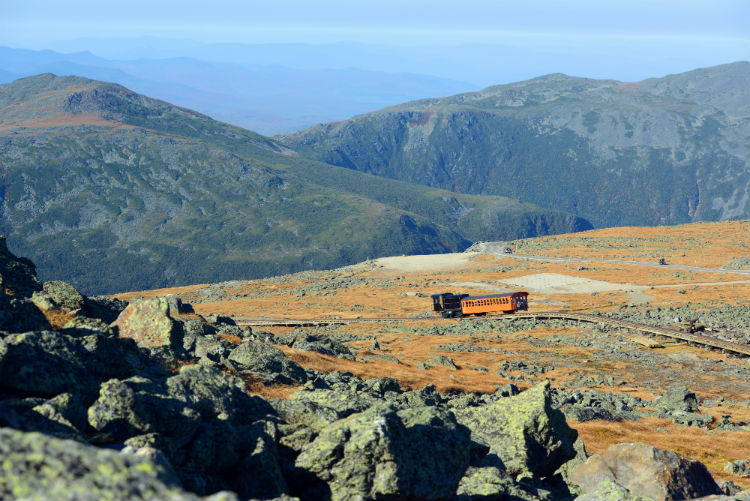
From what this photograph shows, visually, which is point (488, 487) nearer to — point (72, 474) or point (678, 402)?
point (72, 474)

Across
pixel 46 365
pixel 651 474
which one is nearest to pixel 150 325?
pixel 46 365

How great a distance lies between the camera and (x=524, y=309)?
3856 inches

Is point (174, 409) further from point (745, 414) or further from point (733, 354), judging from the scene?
point (733, 354)

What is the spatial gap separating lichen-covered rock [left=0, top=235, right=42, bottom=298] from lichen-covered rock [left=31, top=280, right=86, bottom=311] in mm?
3945

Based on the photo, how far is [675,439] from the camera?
3569 cm

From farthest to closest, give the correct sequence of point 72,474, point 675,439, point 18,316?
point 675,439 → point 18,316 → point 72,474

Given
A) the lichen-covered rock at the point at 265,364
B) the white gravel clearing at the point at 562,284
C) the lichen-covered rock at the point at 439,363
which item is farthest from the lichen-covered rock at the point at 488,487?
the white gravel clearing at the point at 562,284

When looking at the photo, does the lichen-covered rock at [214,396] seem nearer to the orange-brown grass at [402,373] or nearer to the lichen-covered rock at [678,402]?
the orange-brown grass at [402,373]

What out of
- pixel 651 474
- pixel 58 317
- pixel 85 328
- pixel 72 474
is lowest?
pixel 651 474

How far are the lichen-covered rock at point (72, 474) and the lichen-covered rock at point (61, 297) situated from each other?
20.4 m

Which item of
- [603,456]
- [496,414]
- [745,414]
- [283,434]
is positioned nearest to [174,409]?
[283,434]

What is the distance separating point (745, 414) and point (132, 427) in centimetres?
4441

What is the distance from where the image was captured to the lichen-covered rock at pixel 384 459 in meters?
14.3

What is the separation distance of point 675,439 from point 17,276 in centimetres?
3896
